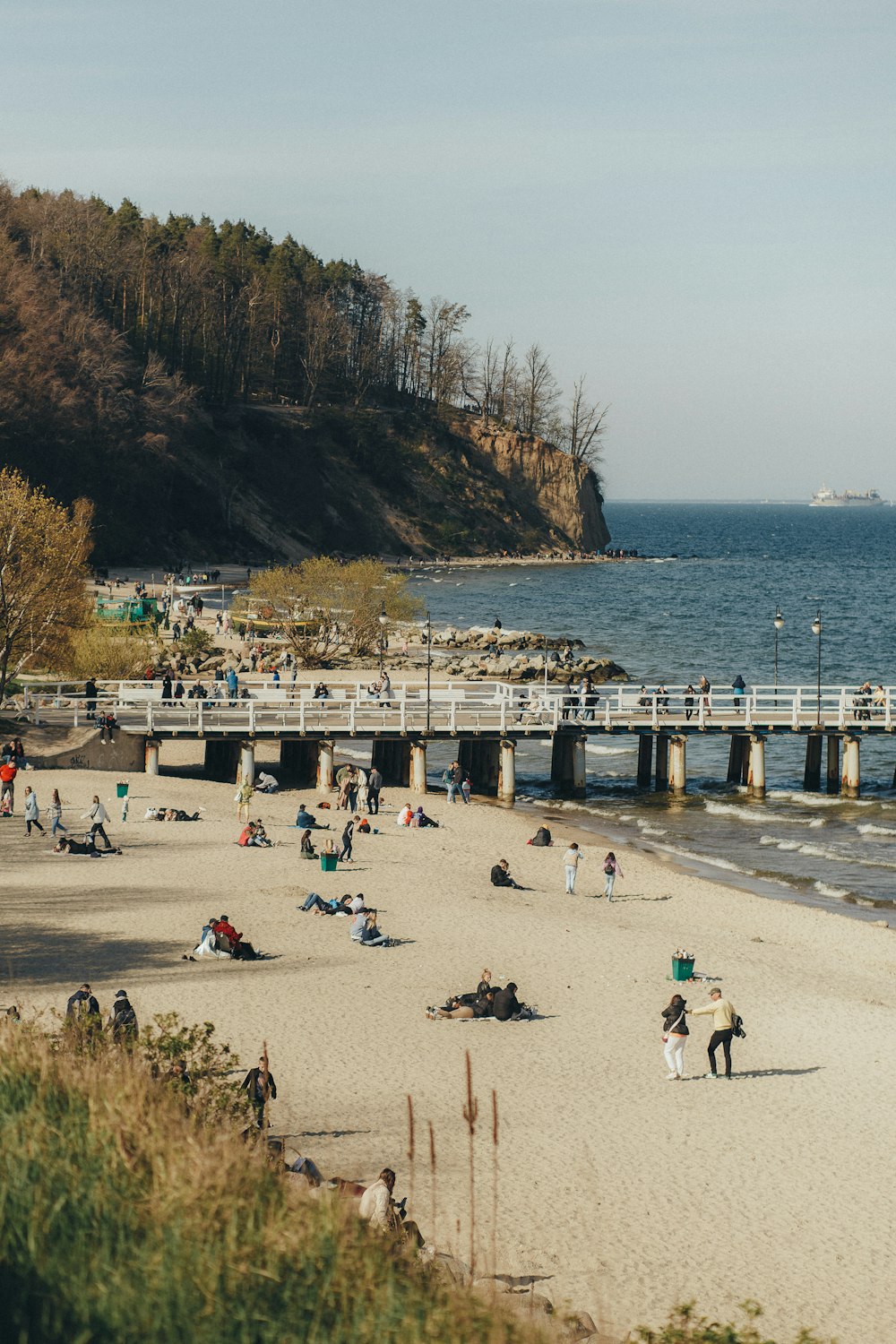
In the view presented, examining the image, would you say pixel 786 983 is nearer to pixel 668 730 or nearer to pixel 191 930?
pixel 191 930

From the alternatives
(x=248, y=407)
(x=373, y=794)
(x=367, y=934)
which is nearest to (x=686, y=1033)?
(x=367, y=934)

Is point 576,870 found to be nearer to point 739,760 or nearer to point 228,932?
point 228,932

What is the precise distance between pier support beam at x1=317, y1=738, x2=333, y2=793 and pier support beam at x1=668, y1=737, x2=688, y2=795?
1032 centimetres

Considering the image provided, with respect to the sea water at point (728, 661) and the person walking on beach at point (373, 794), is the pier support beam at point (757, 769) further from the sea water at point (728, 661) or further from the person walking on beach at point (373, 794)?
the person walking on beach at point (373, 794)

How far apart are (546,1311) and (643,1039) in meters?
9.66

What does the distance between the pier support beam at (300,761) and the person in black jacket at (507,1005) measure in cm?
2134

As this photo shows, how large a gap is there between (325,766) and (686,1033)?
868 inches

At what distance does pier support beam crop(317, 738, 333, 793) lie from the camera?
130 ft

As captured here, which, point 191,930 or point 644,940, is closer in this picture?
point 191,930

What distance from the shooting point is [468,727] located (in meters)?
41.4

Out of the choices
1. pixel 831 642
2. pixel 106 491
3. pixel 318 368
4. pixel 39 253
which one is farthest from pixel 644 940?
pixel 318 368

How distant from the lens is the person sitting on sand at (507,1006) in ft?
67.2

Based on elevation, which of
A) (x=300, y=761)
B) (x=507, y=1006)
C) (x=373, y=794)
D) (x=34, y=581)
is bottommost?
(x=507, y=1006)

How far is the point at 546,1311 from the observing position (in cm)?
1072
